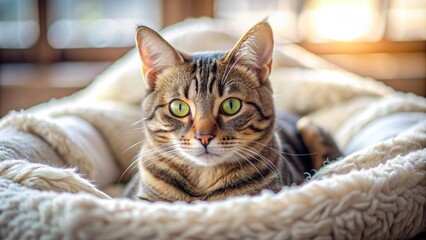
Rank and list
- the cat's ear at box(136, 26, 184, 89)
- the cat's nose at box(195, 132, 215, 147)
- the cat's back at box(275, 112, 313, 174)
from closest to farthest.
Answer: the cat's nose at box(195, 132, 215, 147)
the cat's ear at box(136, 26, 184, 89)
the cat's back at box(275, 112, 313, 174)

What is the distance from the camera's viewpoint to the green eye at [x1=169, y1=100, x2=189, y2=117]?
40.6 inches

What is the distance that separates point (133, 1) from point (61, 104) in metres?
1.11

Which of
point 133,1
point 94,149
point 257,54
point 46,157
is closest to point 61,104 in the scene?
point 94,149

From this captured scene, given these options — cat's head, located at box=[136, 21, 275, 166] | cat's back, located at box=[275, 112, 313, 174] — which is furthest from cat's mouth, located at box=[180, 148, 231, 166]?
cat's back, located at box=[275, 112, 313, 174]

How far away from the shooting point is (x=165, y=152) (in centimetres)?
107

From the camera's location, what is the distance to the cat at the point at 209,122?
100 centimetres

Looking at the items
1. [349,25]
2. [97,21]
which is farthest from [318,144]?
[97,21]

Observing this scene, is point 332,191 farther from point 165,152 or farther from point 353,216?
point 165,152

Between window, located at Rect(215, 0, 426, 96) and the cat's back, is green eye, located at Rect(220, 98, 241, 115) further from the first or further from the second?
window, located at Rect(215, 0, 426, 96)

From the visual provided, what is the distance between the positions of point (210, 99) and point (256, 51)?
17 centimetres

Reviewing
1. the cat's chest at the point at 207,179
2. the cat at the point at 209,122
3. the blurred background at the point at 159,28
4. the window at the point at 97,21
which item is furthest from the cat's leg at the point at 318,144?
the window at the point at 97,21

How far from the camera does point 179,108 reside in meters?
1.04

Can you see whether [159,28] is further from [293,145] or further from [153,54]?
[153,54]

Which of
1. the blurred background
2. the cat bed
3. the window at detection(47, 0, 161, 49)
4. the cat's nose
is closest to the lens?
the cat bed
